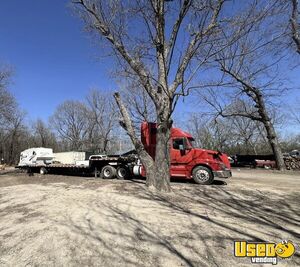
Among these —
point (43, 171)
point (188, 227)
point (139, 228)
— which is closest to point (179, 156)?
point (188, 227)

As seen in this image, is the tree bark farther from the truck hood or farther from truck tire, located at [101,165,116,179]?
truck tire, located at [101,165,116,179]

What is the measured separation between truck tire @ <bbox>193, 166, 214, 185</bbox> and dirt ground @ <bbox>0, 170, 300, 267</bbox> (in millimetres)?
4209

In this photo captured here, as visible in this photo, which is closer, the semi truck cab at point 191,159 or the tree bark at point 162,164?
the tree bark at point 162,164

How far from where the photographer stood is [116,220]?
6949 millimetres

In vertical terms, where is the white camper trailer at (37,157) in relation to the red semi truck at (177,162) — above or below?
above

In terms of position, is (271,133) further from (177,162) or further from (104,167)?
(104,167)

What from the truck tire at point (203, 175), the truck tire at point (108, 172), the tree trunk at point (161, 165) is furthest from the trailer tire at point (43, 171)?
the tree trunk at point (161, 165)

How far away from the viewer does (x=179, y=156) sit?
51.0 feet

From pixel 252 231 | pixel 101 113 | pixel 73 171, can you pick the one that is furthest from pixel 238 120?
pixel 252 231

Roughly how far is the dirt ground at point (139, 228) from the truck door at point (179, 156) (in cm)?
503

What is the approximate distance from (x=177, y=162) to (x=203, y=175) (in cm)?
156

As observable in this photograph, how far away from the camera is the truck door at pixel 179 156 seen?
15359 mm

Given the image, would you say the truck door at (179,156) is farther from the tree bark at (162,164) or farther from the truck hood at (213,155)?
the tree bark at (162,164)

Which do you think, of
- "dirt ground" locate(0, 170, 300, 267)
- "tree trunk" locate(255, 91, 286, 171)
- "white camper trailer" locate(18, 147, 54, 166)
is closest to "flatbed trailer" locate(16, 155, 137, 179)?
"white camper trailer" locate(18, 147, 54, 166)
